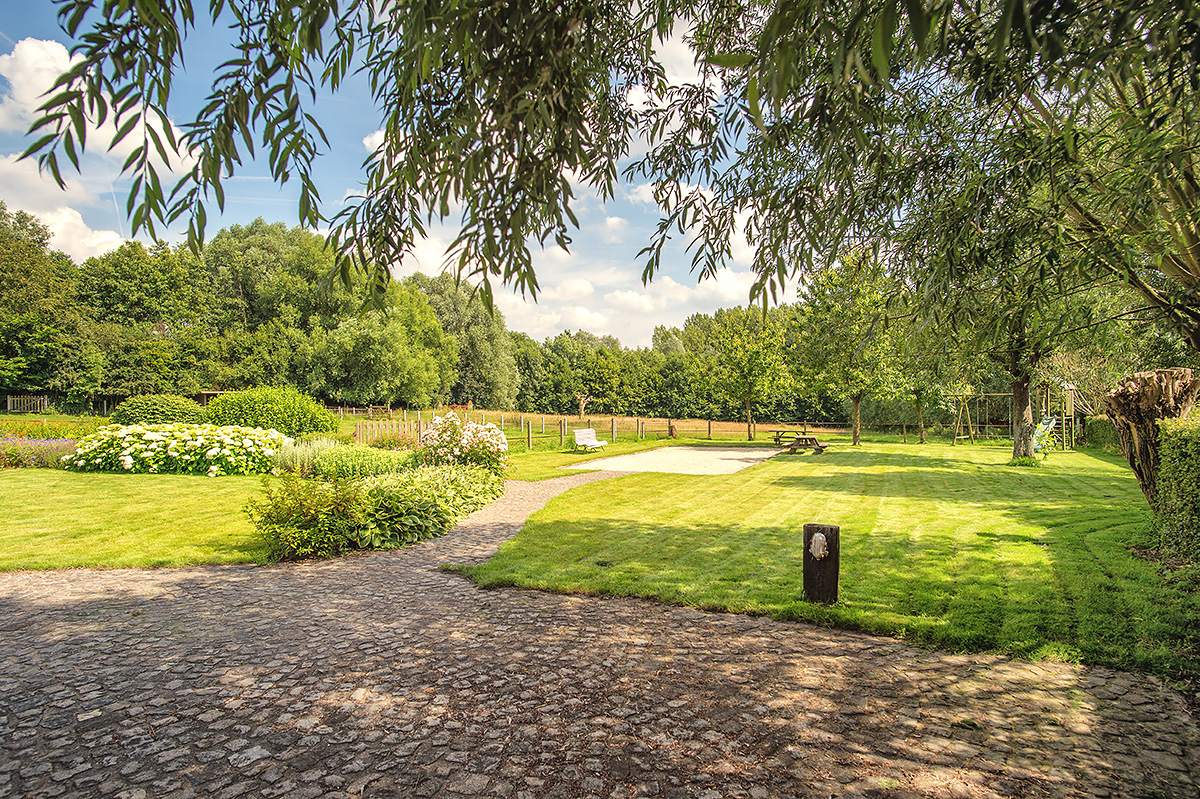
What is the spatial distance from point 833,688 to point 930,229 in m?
3.17

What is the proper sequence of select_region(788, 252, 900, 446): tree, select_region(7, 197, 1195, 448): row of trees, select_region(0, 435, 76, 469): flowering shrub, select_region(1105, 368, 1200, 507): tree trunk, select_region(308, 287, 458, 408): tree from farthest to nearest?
select_region(308, 287, 458, 408): tree < select_region(7, 197, 1195, 448): row of trees < select_region(0, 435, 76, 469): flowering shrub < select_region(1105, 368, 1200, 507): tree trunk < select_region(788, 252, 900, 446): tree

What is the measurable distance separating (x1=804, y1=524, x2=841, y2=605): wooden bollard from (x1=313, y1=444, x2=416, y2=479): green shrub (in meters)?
8.73

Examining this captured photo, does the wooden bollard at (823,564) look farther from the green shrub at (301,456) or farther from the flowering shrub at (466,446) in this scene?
the green shrub at (301,456)

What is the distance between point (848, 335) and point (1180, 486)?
3.75 metres

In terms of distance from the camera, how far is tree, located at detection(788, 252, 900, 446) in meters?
4.60

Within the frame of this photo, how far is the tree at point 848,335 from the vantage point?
181 inches

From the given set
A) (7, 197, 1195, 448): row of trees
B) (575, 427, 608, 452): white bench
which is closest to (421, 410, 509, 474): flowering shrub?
(575, 427, 608, 452): white bench

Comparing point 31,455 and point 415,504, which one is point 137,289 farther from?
point 415,504

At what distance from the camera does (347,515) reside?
7.55 m

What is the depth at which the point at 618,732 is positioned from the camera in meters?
3.06

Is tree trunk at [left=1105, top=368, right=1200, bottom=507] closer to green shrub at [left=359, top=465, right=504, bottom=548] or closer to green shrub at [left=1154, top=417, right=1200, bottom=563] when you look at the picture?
green shrub at [left=1154, top=417, right=1200, bottom=563]

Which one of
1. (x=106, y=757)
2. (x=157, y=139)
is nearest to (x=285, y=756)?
(x=106, y=757)

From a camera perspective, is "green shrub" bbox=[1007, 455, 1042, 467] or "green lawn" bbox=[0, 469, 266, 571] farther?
"green shrub" bbox=[1007, 455, 1042, 467]

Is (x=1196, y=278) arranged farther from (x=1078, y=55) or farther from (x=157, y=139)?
(x=157, y=139)
